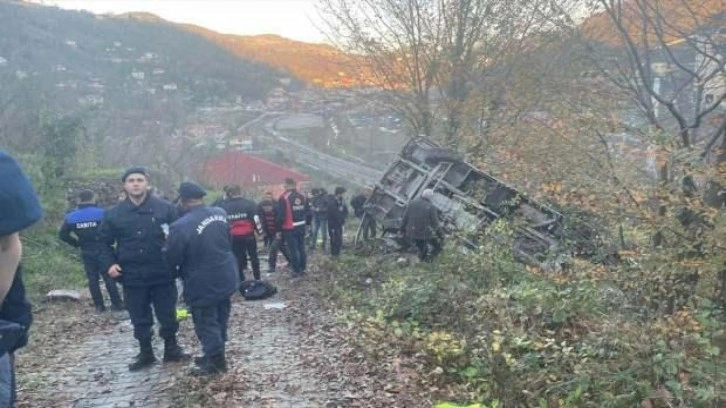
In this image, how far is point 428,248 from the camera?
11.7 m

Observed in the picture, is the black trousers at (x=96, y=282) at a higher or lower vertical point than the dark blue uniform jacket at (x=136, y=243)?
lower

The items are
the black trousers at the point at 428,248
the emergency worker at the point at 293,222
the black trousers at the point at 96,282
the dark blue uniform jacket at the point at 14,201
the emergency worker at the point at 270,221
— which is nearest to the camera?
the dark blue uniform jacket at the point at 14,201

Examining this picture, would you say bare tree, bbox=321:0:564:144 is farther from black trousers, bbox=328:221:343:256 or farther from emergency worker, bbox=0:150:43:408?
emergency worker, bbox=0:150:43:408

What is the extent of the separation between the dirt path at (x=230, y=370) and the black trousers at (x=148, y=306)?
388mm

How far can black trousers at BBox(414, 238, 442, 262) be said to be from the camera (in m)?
11.5

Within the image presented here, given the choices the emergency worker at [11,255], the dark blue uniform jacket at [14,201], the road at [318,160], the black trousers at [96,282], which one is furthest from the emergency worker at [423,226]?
the road at [318,160]

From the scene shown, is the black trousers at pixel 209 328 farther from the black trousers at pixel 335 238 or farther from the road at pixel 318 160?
the road at pixel 318 160

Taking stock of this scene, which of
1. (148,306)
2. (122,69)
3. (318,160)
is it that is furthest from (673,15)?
(122,69)

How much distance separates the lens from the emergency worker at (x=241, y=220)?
10680 millimetres

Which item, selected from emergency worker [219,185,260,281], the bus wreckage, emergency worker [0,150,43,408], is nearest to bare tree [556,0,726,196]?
the bus wreckage

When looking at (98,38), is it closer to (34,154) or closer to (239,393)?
(34,154)

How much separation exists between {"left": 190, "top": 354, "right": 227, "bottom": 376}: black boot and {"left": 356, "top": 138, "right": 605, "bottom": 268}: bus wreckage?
480 cm

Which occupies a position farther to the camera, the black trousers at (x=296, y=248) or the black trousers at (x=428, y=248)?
the black trousers at (x=296, y=248)

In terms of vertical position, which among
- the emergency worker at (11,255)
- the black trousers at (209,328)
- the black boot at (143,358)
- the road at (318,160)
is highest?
the emergency worker at (11,255)
